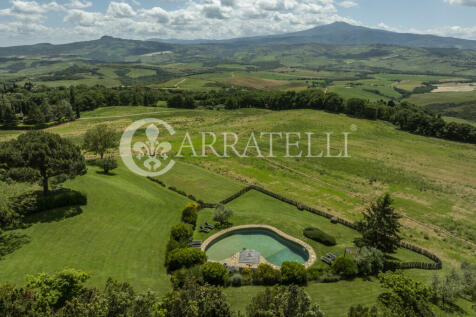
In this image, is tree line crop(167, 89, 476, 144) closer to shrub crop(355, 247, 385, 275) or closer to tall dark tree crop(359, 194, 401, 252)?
tall dark tree crop(359, 194, 401, 252)

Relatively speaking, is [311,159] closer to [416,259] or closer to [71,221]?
[416,259]

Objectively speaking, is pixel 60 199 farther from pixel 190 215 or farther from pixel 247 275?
pixel 247 275

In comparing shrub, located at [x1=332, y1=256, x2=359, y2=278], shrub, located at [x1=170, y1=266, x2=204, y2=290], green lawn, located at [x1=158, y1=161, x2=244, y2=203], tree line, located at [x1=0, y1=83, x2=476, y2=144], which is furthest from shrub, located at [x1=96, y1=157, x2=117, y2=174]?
tree line, located at [x1=0, y1=83, x2=476, y2=144]

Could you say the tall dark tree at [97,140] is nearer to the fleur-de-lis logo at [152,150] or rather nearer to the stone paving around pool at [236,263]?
the fleur-de-lis logo at [152,150]

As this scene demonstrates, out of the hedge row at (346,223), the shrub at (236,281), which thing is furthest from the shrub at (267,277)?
the hedge row at (346,223)

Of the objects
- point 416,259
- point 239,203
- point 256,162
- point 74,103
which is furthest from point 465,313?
point 74,103

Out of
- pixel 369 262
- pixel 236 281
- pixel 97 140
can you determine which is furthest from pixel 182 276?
pixel 97 140
